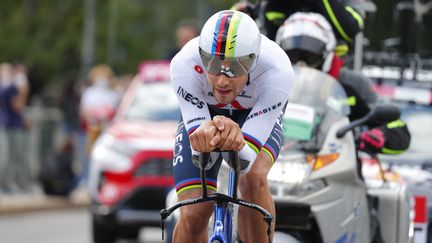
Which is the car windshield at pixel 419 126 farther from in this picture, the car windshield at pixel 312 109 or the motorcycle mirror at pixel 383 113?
the motorcycle mirror at pixel 383 113

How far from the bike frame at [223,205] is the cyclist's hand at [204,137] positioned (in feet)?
0.34

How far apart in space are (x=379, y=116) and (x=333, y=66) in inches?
43.9

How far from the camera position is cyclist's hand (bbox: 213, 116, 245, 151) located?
19.9 feet

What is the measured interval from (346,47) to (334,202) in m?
2.07

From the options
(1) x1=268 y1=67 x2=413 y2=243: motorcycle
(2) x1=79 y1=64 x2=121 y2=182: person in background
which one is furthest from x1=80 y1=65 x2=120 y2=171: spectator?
(1) x1=268 y1=67 x2=413 y2=243: motorcycle

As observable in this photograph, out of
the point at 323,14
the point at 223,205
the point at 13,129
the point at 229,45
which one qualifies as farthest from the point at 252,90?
the point at 13,129

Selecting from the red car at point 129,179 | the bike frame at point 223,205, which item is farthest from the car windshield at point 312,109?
the red car at point 129,179

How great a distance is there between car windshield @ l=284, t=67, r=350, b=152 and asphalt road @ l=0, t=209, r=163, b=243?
7.71 metres

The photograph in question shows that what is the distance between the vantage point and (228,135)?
6.07m

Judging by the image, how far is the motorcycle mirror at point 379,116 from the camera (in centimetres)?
788

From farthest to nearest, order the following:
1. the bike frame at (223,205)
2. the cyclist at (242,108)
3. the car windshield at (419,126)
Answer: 1. the car windshield at (419,126)
2. the cyclist at (242,108)
3. the bike frame at (223,205)

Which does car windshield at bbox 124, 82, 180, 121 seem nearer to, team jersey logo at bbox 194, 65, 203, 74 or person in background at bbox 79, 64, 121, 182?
person in background at bbox 79, 64, 121, 182

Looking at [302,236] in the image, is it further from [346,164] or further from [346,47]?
[346,47]

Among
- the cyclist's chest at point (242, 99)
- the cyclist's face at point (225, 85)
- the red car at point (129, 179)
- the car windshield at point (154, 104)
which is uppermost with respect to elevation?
the cyclist's face at point (225, 85)
